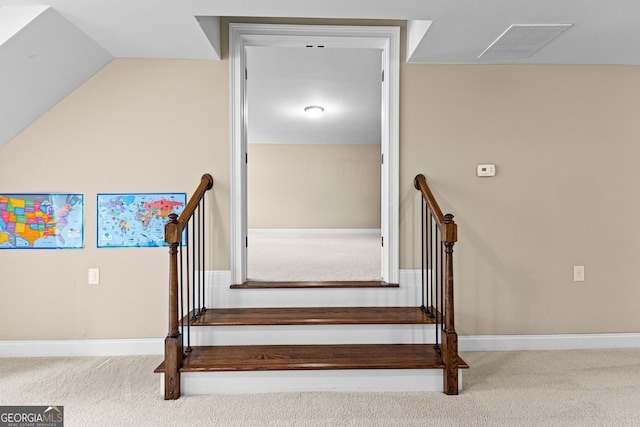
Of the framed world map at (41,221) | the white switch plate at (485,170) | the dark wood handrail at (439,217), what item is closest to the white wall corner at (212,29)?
the framed world map at (41,221)

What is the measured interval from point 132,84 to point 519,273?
3.22 metres

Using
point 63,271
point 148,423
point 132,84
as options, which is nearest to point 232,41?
point 132,84

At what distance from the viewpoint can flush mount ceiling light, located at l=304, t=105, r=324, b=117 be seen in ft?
18.0

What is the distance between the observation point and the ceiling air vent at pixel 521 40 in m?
2.17

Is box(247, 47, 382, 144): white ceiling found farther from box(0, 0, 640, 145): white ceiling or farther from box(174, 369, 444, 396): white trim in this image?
box(174, 369, 444, 396): white trim

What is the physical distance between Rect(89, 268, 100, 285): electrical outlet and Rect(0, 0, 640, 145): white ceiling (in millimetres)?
1123

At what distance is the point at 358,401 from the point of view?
1984 mm

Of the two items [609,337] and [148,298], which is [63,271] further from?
[609,337]

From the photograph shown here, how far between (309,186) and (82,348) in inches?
232

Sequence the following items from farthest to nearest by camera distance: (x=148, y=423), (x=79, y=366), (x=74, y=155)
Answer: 1. (x=74, y=155)
2. (x=79, y=366)
3. (x=148, y=423)

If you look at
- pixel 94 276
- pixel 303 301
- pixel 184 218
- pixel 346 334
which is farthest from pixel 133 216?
pixel 346 334

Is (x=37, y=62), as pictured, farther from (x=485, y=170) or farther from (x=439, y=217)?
(x=485, y=170)

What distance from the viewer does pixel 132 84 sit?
2.63 m

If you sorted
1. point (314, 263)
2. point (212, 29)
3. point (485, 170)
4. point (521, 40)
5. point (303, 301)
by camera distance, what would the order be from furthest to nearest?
point (314, 263), point (485, 170), point (303, 301), point (212, 29), point (521, 40)
